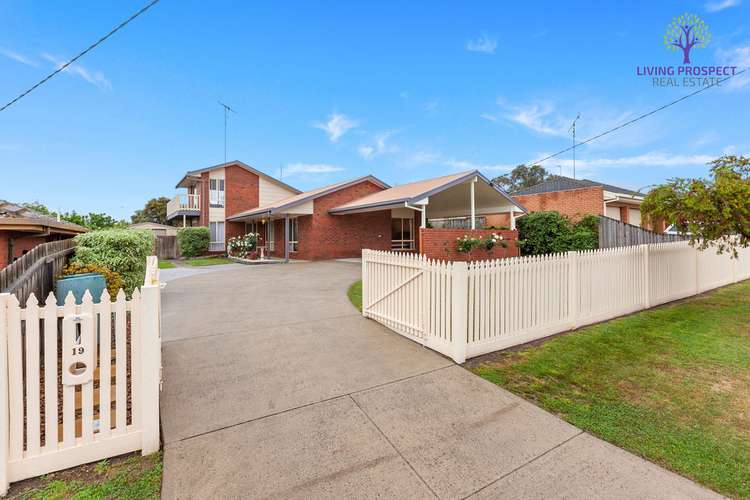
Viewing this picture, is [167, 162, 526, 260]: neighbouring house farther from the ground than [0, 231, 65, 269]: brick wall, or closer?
farther from the ground

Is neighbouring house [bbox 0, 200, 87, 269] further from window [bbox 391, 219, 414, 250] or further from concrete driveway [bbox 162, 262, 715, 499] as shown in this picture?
window [bbox 391, 219, 414, 250]

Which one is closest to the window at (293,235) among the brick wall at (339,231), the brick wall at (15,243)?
the brick wall at (339,231)

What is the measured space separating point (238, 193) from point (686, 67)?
26296 millimetres

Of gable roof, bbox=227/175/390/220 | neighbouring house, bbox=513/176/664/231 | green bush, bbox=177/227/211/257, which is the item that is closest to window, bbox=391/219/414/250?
gable roof, bbox=227/175/390/220

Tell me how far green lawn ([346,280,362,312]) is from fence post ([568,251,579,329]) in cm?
416

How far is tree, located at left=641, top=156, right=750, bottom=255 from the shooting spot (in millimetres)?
5578

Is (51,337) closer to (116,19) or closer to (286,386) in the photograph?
(286,386)

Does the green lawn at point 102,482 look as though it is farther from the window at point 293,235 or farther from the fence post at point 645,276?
the window at point 293,235

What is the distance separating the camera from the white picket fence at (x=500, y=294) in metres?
4.53

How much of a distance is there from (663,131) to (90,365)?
20.4 metres

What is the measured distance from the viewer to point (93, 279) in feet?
17.5

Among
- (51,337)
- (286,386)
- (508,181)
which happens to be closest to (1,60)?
(51,337)

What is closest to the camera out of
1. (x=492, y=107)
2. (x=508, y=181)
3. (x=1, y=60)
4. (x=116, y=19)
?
(x=116, y=19)

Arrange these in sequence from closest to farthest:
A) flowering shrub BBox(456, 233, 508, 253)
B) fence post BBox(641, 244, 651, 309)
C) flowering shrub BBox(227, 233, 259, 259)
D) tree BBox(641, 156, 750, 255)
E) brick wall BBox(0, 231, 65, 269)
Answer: brick wall BBox(0, 231, 65, 269) → tree BBox(641, 156, 750, 255) → fence post BBox(641, 244, 651, 309) → flowering shrub BBox(456, 233, 508, 253) → flowering shrub BBox(227, 233, 259, 259)
